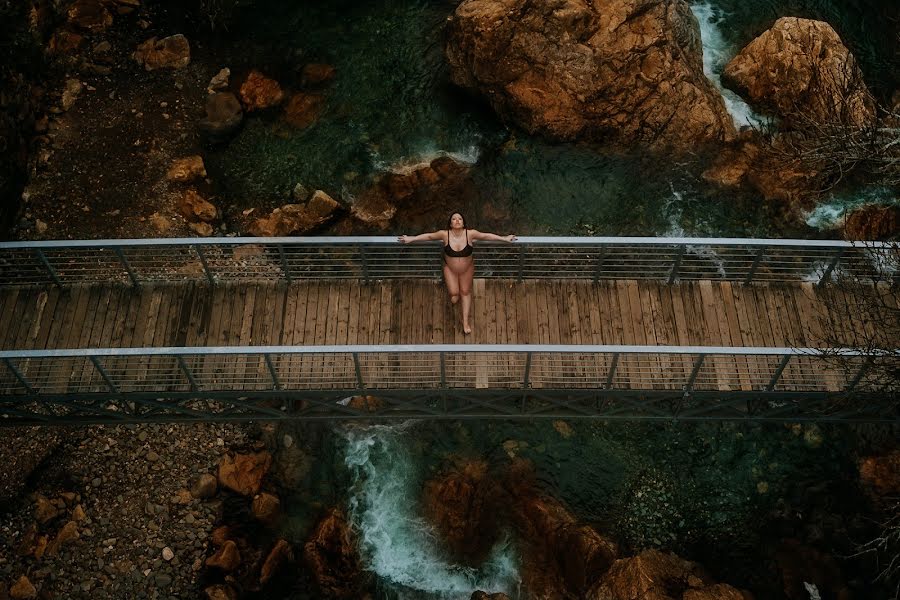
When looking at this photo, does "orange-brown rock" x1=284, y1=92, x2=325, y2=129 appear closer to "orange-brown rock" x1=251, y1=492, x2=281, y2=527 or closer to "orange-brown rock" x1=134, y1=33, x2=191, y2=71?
"orange-brown rock" x1=134, y1=33, x2=191, y2=71

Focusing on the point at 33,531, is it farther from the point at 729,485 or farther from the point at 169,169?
the point at 729,485

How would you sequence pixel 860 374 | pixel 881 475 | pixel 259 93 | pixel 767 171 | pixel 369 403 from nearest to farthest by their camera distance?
1. pixel 860 374
2. pixel 881 475
3. pixel 369 403
4. pixel 767 171
5. pixel 259 93

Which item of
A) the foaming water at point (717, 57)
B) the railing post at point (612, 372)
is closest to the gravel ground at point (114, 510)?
the railing post at point (612, 372)

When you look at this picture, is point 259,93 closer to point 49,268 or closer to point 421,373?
point 49,268

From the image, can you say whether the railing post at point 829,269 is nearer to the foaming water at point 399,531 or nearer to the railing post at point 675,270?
the railing post at point 675,270

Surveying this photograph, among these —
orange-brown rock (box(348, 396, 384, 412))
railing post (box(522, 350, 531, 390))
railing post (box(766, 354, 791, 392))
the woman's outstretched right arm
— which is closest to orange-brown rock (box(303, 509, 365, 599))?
orange-brown rock (box(348, 396, 384, 412))

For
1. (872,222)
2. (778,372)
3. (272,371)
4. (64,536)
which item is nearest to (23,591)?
(64,536)

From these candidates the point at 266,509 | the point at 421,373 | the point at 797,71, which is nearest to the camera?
the point at 421,373

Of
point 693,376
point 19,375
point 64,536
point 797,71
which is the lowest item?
point 64,536
